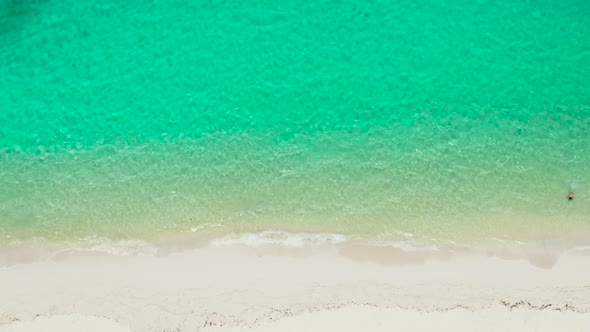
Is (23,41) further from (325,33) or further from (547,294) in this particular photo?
(547,294)

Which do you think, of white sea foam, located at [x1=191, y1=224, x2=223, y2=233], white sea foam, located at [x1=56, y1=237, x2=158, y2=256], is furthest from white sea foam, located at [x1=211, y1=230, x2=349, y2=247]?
white sea foam, located at [x1=56, y1=237, x2=158, y2=256]

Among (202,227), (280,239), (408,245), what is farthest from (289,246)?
(408,245)

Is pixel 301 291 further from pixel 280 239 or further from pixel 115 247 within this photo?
pixel 115 247

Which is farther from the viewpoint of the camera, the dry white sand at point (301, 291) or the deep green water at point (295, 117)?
the deep green water at point (295, 117)

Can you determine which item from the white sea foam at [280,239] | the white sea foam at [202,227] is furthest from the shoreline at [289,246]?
the white sea foam at [202,227]

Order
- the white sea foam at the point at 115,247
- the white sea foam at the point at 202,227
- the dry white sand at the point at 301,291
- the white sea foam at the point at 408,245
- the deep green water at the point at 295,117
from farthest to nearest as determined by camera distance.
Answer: the deep green water at the point at 295,117 → the white sea foam at the point at 202,227 → the white sea foam at the point at 115,247 → the white sea foam at the point at 408,245 → the dry white sand at the point at 301,291

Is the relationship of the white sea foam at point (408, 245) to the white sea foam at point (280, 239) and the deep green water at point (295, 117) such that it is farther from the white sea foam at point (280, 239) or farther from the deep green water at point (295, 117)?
the white sea foam at point (280, 239)

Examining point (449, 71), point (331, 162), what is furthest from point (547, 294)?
point (449, 71)
